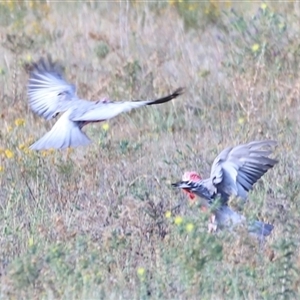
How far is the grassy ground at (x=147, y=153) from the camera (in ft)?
15.1

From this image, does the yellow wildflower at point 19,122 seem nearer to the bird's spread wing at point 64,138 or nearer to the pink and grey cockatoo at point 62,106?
the pink and grey cockatoo at point 62,106

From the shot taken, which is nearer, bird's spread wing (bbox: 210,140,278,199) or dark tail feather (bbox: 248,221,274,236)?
dark tail feather (bbox: 248,221,274,236)

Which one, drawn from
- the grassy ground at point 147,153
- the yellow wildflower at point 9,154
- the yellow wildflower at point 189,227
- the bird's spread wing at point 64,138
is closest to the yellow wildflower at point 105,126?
the grassy ground at point 147,153

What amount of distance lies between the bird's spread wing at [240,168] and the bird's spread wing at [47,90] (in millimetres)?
1427

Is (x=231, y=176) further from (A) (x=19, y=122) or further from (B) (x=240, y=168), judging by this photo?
(A) (x=19, y=122)

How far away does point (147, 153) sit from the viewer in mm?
6754

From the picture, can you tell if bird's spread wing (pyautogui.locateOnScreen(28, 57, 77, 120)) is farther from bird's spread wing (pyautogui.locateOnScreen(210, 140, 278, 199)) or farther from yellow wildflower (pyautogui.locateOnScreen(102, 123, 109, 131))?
bird's spread wing (pyautogui.locateOnScreen(210, 140, 278, 199))

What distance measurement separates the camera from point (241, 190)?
546cm

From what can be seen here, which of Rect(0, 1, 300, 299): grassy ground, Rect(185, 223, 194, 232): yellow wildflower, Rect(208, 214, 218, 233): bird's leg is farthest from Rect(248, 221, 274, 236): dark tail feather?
Rect(185, 223, 194, 232): yellow wildflower

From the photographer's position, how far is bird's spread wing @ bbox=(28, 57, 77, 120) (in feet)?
21.9

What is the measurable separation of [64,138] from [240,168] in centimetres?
114

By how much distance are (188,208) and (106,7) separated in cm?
424

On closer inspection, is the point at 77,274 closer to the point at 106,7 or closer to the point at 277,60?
the point at 277,60

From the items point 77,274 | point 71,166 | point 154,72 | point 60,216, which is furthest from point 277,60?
point 77,274
